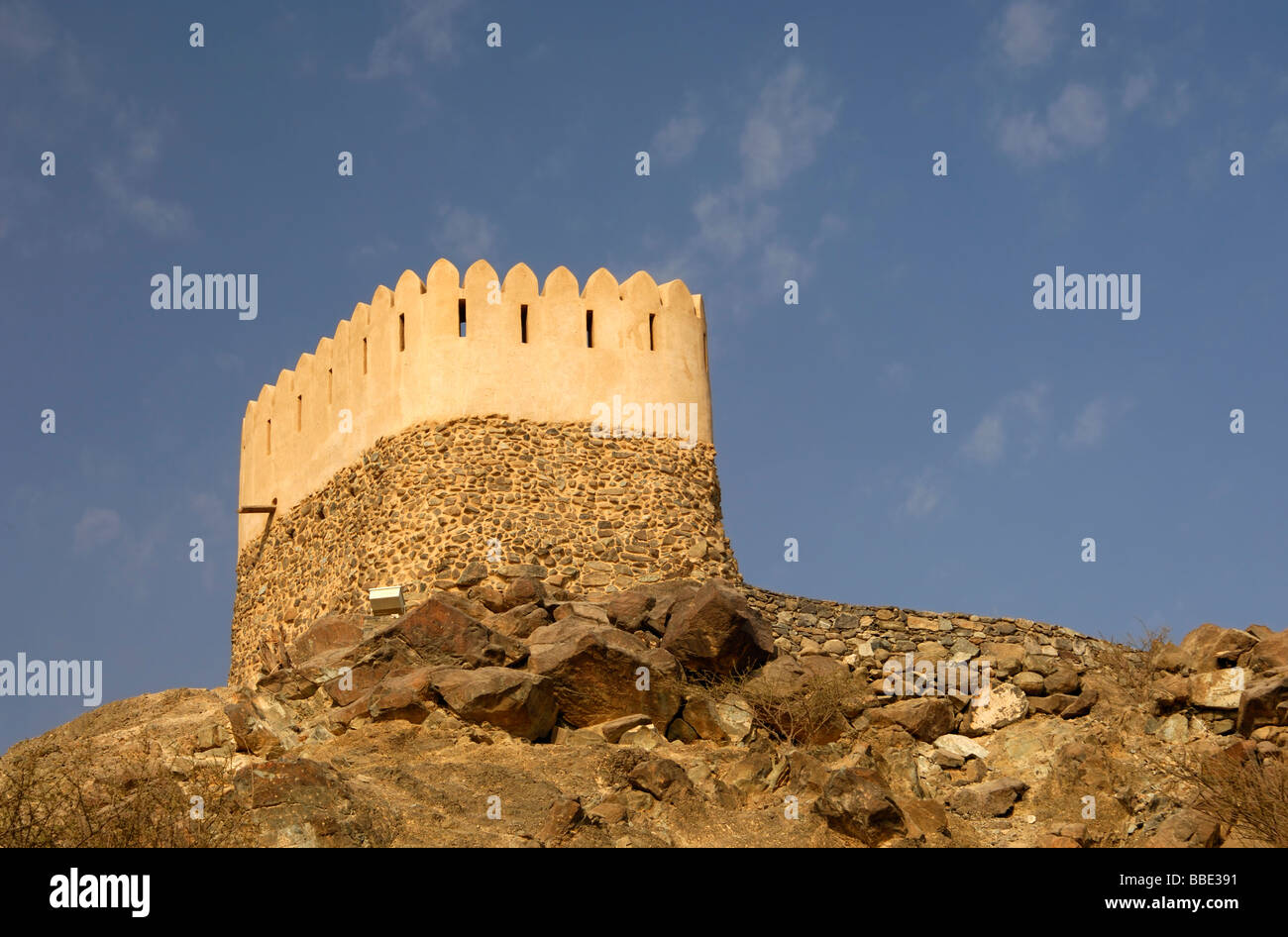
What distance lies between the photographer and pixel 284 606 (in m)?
20.0

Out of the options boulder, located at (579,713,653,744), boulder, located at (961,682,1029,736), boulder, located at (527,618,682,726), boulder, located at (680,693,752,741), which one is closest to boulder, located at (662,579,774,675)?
boulder, located at (680,693,752,741)

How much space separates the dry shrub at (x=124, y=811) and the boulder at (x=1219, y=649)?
941 centimetres

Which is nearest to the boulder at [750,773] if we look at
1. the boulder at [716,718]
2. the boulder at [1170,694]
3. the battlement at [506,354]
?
the boulder at [716,718]

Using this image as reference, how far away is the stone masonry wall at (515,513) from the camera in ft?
57.0

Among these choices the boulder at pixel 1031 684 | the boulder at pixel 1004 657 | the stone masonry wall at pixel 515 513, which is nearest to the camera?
the boulder at pixel 1031 684

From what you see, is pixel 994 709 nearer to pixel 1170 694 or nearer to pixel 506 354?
pixel 1170 694

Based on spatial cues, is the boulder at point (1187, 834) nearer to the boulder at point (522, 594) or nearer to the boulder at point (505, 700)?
the boulder at point (505, 700)

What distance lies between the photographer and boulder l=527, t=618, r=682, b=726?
578 inches

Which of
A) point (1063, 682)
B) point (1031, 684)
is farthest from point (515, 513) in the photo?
point (1063, 682)

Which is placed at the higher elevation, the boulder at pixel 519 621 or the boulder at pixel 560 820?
the boulder at pixel 519 621

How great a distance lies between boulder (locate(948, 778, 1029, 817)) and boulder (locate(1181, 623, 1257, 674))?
2456 mm

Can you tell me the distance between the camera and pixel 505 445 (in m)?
18.1

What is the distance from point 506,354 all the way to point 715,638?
16.8 feet

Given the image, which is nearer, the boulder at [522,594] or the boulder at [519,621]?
the boulder at [519,621]
